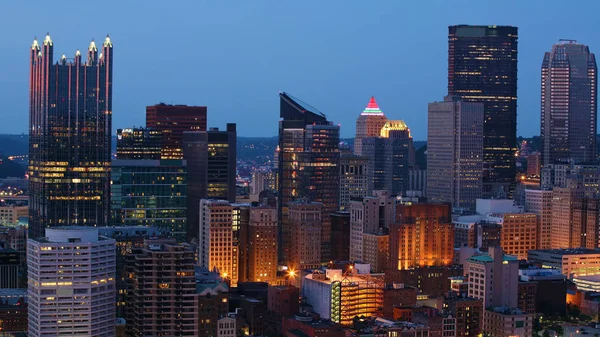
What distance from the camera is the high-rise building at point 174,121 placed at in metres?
175

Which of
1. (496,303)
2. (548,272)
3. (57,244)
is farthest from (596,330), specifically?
(57,244)

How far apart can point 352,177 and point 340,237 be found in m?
32.0

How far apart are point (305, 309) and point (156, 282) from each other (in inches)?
893

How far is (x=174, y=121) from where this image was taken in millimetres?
178625

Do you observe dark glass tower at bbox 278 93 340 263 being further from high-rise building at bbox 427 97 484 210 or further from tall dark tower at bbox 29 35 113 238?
high-rise building at bbox 427 97 484 210

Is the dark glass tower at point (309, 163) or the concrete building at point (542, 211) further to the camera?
the concrete building at point (542, 211)

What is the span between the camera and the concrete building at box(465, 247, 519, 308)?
110 metres

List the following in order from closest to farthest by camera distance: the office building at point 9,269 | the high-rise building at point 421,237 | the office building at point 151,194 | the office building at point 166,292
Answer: the office building at point 166,292, the office building at point 9,269, the high-rise building at point 421,237, the office building at point 151,194

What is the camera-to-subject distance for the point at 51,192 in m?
131

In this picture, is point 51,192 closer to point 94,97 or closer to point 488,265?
point 94,97

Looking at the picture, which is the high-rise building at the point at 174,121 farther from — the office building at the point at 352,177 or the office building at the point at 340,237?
the office building at the point at 340,237

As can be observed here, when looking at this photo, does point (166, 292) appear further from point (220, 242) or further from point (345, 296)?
point (220, 242)

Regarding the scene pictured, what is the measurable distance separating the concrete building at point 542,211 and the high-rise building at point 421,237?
76.1 feet

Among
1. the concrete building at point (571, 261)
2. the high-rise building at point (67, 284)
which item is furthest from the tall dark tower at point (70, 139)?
the concrete building at point (571, 261)
